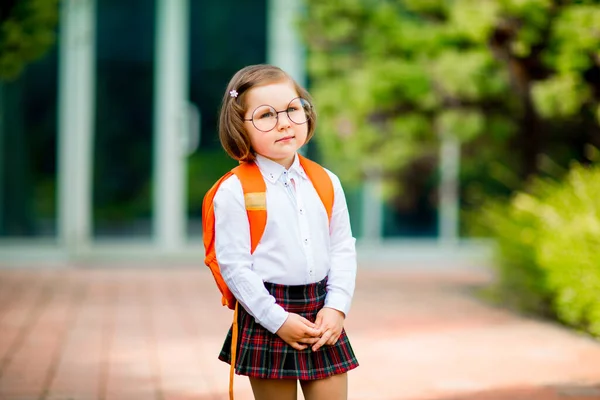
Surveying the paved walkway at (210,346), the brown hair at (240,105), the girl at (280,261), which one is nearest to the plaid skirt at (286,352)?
the girl at (280,261)

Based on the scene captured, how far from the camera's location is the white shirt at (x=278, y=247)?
2.60 metres

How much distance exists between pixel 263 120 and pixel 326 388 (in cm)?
81

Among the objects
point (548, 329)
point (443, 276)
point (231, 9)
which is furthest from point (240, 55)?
point (548, 329)

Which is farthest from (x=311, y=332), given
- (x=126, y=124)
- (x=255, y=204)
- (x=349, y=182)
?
(x=126, y=124)

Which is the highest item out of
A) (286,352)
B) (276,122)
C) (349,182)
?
(276,122)

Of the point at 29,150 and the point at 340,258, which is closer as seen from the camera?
the point at 340,258

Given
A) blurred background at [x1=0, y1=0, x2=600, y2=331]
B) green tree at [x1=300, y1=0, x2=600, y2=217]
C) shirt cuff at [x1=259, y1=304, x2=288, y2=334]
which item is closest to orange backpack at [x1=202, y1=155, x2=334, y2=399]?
shirt cuff at [x1=259, y1=304, x2=288, y2=334]

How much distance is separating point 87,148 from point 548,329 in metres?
5.65

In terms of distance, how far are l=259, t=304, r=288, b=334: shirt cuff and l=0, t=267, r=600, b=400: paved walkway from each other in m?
1.73

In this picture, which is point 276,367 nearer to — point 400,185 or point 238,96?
point 238,96

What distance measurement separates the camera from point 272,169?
2.73 m

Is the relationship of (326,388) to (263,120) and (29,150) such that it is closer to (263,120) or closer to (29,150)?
(263,120)

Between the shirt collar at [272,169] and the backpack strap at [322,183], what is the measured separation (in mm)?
38

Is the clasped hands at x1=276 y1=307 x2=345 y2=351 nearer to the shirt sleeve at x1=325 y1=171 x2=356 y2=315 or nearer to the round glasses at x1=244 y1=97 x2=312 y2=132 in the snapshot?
the shirt sleeve at x1=325 y1=171 x2=356 y2=315
